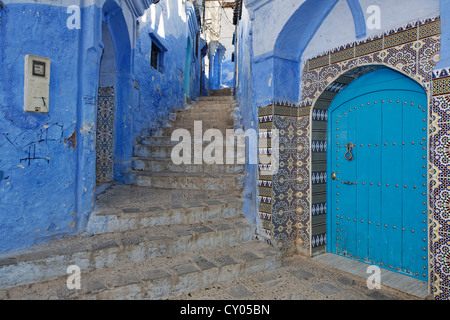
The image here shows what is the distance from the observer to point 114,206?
3416 millimetres

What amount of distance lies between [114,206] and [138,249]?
35.9 inches

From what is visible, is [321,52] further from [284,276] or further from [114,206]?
[114,206]

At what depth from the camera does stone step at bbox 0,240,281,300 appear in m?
2.17

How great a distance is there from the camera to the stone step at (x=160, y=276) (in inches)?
85.5

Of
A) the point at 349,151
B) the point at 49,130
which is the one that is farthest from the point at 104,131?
the point at 349,151

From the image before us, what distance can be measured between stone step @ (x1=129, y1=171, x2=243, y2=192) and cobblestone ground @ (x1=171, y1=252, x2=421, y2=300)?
1693 mm

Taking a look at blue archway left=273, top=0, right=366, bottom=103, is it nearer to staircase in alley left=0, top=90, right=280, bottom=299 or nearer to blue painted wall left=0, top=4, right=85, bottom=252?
staircase in alley left=0, top=90, right=280, bottom=299

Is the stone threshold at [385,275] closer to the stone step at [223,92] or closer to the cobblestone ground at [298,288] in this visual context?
the cobblestone ground at [298,288]

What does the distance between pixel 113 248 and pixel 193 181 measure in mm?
1987

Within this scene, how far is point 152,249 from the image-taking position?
280 cm
